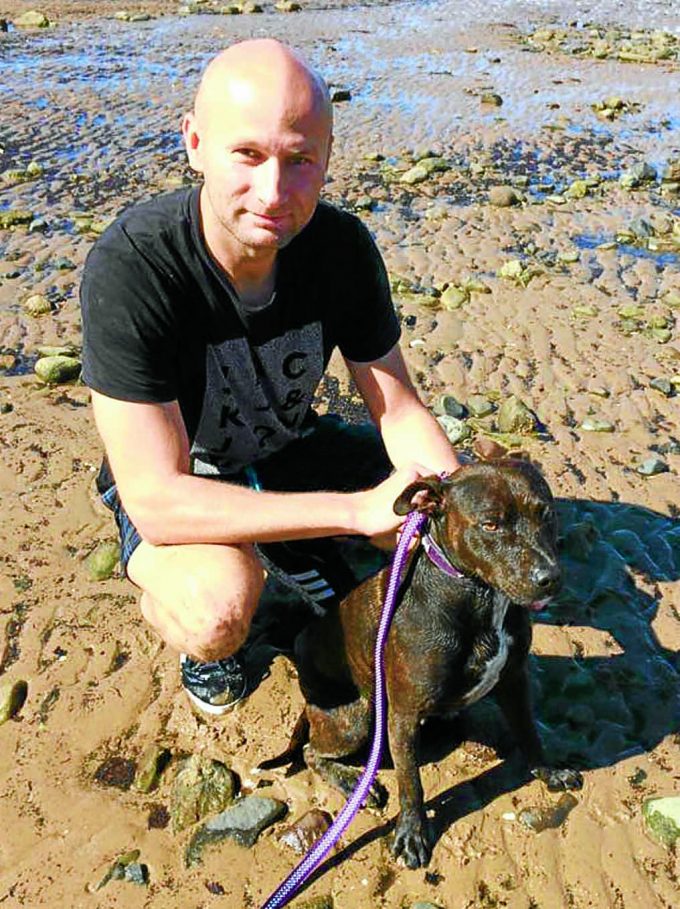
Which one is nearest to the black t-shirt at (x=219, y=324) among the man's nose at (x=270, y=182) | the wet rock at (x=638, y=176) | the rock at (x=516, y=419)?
the man's nose at (x=270, y=182)

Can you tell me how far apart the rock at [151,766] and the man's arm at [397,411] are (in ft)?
5.66

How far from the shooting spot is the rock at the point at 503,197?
436 inches

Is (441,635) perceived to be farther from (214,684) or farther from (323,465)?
(323,465)

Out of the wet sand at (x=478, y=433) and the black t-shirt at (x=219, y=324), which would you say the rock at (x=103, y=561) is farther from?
the black t-shirt at (x=219, y=324)

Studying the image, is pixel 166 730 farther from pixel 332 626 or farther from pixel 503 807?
pixel 503 807

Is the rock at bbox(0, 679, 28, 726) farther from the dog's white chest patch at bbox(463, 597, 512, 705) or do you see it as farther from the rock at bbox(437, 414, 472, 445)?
the rock at bbox(437, 414, 472, 445)

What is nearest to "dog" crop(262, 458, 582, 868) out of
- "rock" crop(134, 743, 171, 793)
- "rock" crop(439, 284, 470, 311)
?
"rock" crop(134, 743, 171, 793)

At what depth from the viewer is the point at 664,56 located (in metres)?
19.8

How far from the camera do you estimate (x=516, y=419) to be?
6438 mm

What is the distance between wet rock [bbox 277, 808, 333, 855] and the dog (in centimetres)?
18

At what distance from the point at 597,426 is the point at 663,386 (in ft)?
2.93

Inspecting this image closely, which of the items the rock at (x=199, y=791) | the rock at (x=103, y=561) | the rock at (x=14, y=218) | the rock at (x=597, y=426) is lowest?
the rock at (x=14, y=218)

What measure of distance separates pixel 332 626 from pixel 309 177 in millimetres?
1859

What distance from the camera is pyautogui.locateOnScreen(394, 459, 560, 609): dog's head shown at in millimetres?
2975
